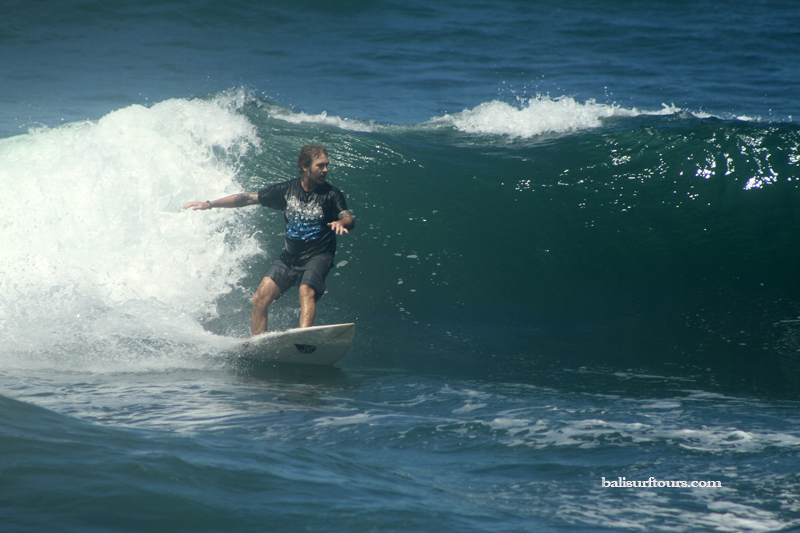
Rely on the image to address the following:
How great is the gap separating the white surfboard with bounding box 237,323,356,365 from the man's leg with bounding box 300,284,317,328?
0.14 metres

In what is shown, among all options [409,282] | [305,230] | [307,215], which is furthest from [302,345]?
[409,282]

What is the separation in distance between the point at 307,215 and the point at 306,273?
1.70 ft

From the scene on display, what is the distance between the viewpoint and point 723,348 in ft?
18.6

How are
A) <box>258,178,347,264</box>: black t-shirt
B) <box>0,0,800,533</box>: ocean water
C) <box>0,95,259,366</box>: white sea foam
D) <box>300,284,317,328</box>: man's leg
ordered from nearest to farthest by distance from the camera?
<box>0,0,800,533</box>: ocean water, <box>300,284,317,328</box>: man's leg, <box>258,178,347,264</box>: black t-shirt, <box>0,95,259,366</box>: white sea foam

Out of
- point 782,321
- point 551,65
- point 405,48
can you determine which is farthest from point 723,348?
point 405,48

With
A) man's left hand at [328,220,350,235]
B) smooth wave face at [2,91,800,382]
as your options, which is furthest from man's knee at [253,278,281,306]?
man's left hand at [328,220,350,235]

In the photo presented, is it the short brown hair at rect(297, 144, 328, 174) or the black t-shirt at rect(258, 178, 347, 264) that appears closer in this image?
the short brown hair at rect(297, 144, 328, 174)

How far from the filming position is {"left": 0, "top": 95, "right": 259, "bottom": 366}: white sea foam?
654cm

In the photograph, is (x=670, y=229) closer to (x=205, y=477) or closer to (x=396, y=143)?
(x=396, y=143)

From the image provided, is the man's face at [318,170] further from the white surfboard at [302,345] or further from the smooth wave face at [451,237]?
the smooth wave face at [451,237]

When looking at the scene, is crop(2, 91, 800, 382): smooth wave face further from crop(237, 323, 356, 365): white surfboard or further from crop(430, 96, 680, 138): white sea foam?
crop(237, 323, 356, 365): white surfboard

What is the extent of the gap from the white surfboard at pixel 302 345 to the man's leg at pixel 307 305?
141 mm

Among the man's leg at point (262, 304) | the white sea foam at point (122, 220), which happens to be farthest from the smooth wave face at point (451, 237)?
the man's leg at point (262, 304)

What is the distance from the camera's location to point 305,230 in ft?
17.4
